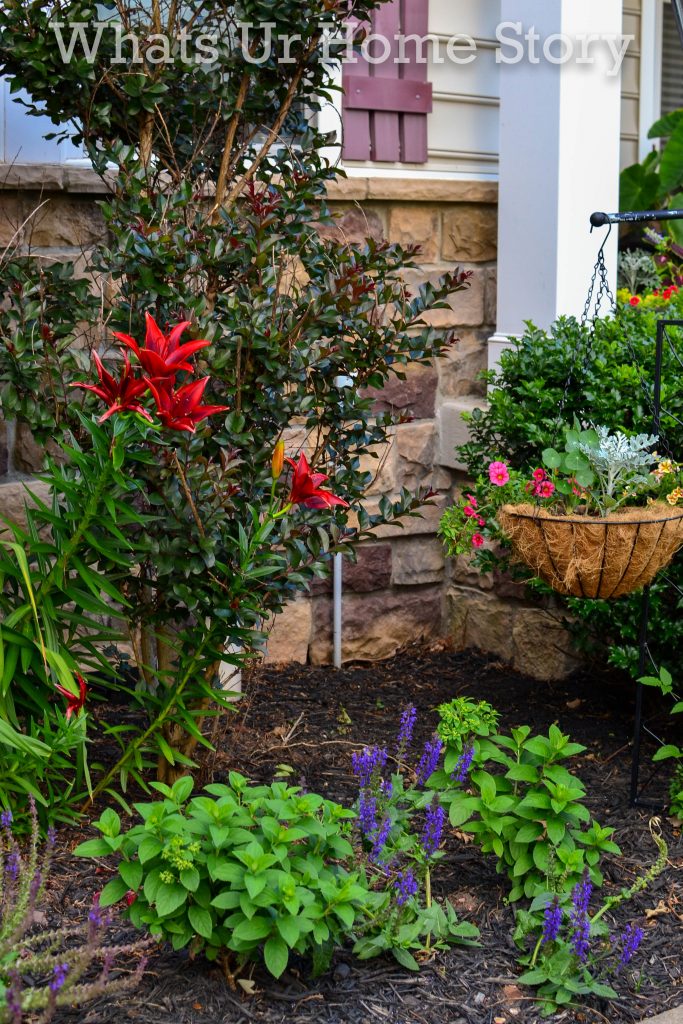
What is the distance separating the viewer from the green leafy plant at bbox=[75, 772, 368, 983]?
7.38 ft

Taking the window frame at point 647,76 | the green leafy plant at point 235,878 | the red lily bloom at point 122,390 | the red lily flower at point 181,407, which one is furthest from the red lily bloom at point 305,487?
the window frame at point 647,76

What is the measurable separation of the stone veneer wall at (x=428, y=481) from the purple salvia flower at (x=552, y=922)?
1936 mm

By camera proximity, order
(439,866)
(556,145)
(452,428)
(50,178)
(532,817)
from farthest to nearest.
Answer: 1. (452,428)
2. (556,145)
3. (50,178)
4. (439,866)
5. (532,817)

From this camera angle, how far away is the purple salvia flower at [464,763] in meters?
2.77

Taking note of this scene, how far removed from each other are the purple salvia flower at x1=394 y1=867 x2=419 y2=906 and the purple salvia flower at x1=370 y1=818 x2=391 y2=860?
7cm

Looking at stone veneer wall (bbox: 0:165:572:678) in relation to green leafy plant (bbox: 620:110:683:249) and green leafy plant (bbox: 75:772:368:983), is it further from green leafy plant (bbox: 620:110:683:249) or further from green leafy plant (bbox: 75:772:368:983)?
green leafy plant (bbox: 75:772:368:983)

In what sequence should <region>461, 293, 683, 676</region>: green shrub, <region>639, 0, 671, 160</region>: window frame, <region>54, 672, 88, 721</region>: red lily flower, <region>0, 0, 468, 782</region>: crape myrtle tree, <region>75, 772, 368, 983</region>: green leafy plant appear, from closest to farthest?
<region>75, 772, 368, 983</region>: green leafy plant → <region>54, 672, 88, 721</region>: red lily flower → <region>0, 0, 468, 782</region>: crape myrtle tree → <region>461, 293, 683, 676</region>: green shrub → <region>639, 0, 671, 160</region>: window frame

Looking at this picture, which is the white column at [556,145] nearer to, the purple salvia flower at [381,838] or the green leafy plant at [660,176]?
the green leafy plant at [660,176]

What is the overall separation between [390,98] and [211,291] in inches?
73.0

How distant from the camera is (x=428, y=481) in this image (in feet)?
15.6

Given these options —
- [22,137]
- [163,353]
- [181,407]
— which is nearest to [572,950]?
[181,407]

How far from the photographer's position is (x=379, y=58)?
4.54 metres

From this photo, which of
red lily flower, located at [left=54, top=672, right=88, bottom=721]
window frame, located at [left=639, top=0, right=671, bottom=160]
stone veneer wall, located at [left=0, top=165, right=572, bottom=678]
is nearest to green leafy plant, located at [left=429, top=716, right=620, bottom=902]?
red lily flower, located at [left=54, top=672, right=88, bottom=721]

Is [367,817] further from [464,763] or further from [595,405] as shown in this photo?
[595,405]
